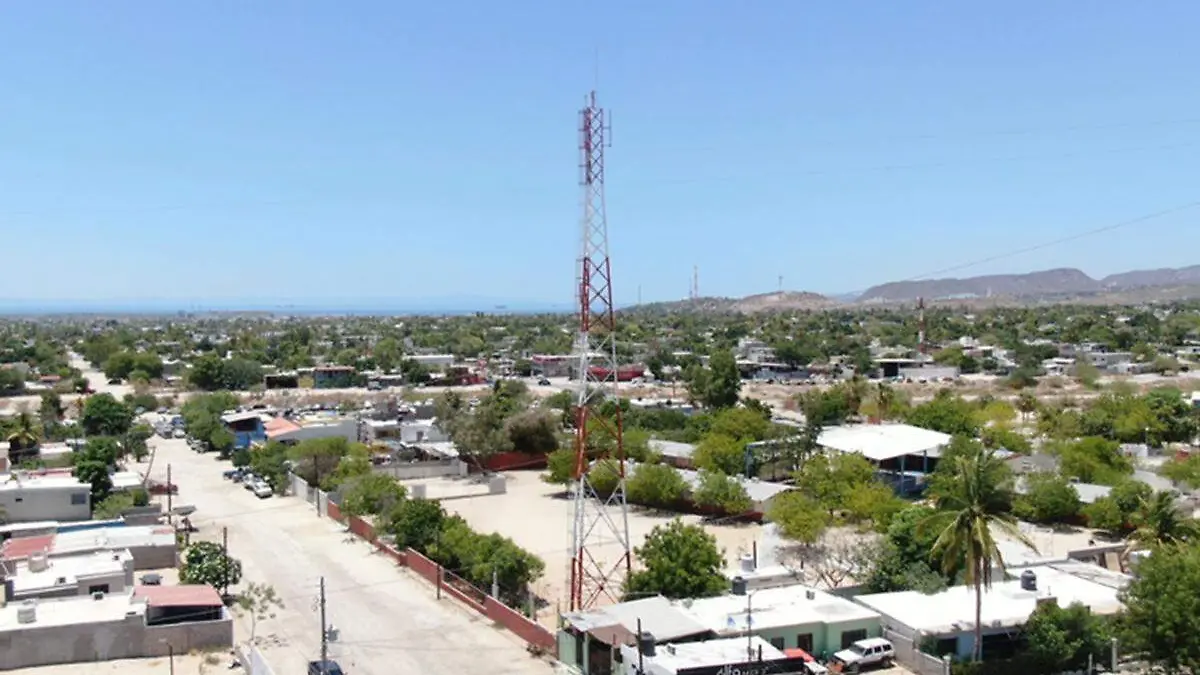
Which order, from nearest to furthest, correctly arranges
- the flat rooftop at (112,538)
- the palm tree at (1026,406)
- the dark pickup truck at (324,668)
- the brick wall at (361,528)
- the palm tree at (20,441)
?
the dark pickup truck at (324,668) → the flat rooftop at (112,538) → the brick wall at (361,528) → the palm tree at (20,441) → the palm tree at (1026,406)

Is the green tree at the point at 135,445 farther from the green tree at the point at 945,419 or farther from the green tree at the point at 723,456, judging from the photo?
the green tree at the point at 945,419

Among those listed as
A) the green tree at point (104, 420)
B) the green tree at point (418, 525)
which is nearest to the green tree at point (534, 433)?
the green tree at point (418, 525)

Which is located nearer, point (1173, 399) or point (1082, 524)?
point (1082, 524)

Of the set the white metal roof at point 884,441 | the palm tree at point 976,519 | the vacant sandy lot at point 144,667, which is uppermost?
the palm tree at point 976,519

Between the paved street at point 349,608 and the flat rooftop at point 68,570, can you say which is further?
the flat rooftop at point 68,570

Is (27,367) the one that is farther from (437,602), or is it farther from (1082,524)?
(1082,524)

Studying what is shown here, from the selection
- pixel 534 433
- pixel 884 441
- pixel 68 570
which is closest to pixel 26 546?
pixel 68 570

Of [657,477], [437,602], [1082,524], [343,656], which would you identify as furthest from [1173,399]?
[343,656]
